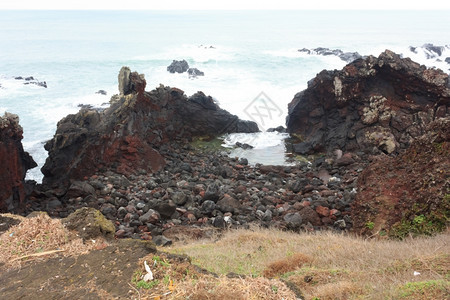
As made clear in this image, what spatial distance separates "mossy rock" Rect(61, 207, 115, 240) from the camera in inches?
238

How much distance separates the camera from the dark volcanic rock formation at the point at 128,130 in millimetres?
15445

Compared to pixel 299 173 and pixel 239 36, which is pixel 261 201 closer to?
pixel 299 173

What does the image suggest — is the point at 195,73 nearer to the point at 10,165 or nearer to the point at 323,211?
the point at 10,165

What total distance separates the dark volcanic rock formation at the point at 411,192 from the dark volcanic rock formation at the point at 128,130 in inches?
399

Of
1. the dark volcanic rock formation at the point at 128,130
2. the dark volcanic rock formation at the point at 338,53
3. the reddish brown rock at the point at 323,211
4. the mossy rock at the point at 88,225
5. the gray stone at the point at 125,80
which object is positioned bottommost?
the reddish brown rock at the point at 323,211

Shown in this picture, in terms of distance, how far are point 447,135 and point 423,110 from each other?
399 inches

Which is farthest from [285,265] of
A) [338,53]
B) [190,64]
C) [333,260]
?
[338,53]

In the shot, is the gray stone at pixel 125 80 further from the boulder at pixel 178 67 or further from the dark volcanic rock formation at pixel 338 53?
the dark volcanic rock formation at pixel 338 53

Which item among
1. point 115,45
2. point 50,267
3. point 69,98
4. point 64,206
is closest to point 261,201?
point 64,206

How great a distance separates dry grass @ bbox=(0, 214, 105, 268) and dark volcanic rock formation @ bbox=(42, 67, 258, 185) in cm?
971

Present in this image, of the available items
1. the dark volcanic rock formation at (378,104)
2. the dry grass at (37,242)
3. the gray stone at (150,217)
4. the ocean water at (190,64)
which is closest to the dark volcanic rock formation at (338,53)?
the ocean water at (190,64)

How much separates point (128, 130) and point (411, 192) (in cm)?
1264

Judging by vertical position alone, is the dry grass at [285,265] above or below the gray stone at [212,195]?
above

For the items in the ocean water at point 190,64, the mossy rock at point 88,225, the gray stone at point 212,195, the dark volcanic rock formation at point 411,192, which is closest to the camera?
the mossy rock at point 88,225
